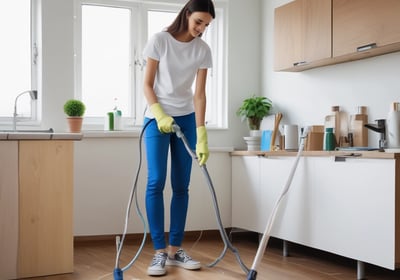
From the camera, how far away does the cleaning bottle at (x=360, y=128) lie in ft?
9.66

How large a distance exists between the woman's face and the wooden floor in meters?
1.24

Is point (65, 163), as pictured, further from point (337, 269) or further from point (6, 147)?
point (337, 269)

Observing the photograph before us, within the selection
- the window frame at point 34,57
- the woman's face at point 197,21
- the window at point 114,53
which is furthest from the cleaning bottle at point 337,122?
the window frame at point 34,57

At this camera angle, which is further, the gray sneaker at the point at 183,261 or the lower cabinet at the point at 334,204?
the gray sneaker at the point at 183,261

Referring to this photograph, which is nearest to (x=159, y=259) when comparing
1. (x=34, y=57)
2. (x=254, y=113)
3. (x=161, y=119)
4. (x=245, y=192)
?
(x=161, y=119)

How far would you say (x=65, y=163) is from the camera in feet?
9.00

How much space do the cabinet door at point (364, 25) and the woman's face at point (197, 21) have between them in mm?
802

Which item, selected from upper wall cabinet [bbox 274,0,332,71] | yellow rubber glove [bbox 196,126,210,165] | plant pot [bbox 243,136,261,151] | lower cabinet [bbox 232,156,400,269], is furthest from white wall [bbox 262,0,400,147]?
yellow rubber glove [bbox 196,126,210,165]

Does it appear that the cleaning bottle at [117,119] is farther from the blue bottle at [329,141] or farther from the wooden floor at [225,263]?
→ the blue bottle at [329,141]

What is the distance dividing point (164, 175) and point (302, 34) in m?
1.28

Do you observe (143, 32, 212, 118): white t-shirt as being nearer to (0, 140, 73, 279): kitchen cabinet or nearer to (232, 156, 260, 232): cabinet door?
(0, 140, 73, 279): kitchen cabinet

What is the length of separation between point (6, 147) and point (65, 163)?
307 millimetres

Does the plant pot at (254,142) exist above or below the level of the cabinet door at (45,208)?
above

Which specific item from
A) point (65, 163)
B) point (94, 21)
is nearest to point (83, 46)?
point (94, 21)
